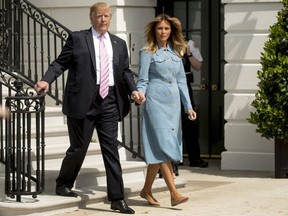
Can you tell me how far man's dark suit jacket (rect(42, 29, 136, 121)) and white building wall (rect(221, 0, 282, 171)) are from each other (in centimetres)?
366

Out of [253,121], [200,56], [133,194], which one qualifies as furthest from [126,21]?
[133,194]

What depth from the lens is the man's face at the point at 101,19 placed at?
1014 cm

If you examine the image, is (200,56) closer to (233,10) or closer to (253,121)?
(233,10)

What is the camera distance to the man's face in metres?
10.1

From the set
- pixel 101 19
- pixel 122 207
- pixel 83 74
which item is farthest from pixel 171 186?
pixel 101 19

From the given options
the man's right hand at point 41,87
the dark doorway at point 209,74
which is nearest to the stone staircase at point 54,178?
the man's right hand at point 41,87

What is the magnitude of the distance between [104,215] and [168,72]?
1.59 m

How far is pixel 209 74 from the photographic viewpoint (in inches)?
595

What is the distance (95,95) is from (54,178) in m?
1.17

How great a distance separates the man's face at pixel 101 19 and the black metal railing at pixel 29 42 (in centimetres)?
252

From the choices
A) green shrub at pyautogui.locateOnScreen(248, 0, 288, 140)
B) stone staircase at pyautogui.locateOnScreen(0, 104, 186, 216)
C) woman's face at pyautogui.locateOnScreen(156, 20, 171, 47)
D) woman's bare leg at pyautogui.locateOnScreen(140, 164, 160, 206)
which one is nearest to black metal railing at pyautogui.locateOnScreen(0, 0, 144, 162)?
stone staircase at pyautogui.locateOnScreen(0, 104, 186, 216)

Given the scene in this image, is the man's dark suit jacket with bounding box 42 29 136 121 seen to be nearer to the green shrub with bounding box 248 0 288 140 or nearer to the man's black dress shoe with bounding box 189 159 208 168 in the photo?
the green shrub with bounding box 248 0 288 140

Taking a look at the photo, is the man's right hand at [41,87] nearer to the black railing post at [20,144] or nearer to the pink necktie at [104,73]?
the black railing post at [20,144]

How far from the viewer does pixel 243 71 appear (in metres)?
13.7
